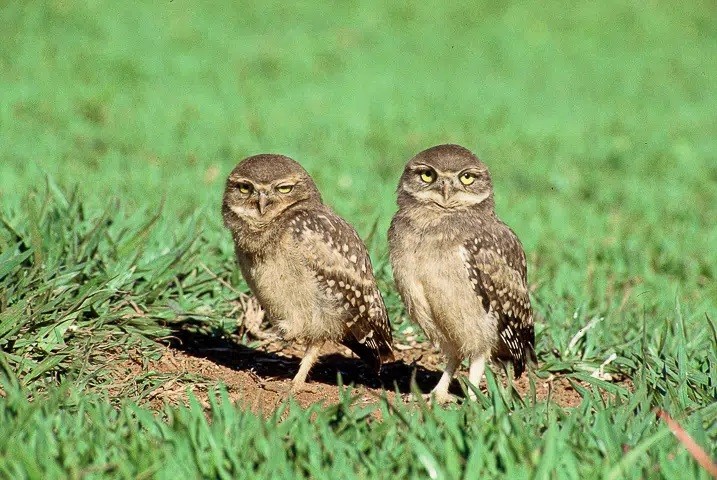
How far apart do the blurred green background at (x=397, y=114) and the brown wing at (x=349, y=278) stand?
1250 mm

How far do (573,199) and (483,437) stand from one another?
20.3 feet

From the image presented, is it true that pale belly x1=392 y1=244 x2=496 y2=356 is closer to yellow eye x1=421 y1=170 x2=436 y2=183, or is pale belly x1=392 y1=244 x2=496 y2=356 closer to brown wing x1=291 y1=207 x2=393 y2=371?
brown wing x1=291 y1=207 x2=393 y2=371

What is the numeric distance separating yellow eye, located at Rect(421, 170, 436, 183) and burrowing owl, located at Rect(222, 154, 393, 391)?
0.46m

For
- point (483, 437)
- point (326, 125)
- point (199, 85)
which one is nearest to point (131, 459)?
point (483, 437)

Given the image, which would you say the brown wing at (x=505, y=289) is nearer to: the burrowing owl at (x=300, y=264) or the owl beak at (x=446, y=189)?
the owl beak at (x=446, y=189)

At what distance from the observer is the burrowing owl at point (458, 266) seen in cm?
514

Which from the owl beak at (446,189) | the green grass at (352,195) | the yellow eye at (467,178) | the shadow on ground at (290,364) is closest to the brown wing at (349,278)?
the shadow on ground at (290,364)

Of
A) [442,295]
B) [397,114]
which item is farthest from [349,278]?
[397,114]

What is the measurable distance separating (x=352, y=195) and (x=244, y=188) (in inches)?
140

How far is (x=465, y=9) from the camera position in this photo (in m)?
17.2

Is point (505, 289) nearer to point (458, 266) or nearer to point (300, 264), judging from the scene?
point (458, 266)

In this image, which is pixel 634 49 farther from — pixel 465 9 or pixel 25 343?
pixel 25 343

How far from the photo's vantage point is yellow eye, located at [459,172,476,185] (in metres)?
5.35

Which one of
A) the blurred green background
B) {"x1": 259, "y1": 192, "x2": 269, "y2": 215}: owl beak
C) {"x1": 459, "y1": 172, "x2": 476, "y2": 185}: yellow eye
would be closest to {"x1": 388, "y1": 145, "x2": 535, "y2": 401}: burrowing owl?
{"x1": 459, "y1": 172, "x2": 476, "y2": 185}: yellow eye
